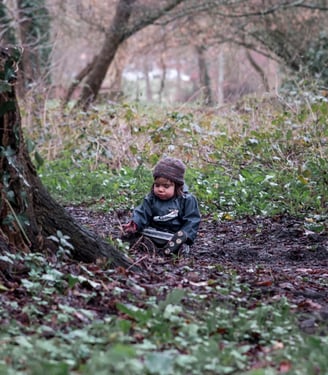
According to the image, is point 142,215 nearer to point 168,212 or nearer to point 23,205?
point 168,212

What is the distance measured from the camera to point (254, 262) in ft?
23.3

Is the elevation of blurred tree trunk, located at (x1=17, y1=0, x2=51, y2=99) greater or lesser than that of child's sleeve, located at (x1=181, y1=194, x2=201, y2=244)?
greater

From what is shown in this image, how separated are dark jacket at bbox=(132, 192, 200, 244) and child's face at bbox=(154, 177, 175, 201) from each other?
0.08 meters

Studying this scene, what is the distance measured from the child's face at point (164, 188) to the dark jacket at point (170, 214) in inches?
3.0

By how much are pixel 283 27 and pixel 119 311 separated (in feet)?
63.0

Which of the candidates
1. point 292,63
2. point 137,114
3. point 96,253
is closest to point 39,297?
point 96,253

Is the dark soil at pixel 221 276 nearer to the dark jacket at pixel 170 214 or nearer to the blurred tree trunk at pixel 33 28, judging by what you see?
the dark jacket at pixel 170 214

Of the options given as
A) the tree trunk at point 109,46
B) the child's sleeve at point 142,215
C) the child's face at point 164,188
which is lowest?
the child's sleeve at point 142,215

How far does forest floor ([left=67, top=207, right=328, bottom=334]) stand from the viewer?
5.22 metres

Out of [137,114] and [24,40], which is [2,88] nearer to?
[137,114]

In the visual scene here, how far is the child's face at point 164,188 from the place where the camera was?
7223mm

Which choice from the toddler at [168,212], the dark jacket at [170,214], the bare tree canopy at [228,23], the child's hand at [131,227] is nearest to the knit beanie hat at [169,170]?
the toddler at [168,212]

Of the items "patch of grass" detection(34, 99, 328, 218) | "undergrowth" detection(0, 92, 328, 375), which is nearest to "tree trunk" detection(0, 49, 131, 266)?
"undergrowth" detection(0, 92, 328, 375)

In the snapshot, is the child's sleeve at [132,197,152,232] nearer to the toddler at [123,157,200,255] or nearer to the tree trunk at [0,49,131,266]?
the toddler at [123,157,200,255]
